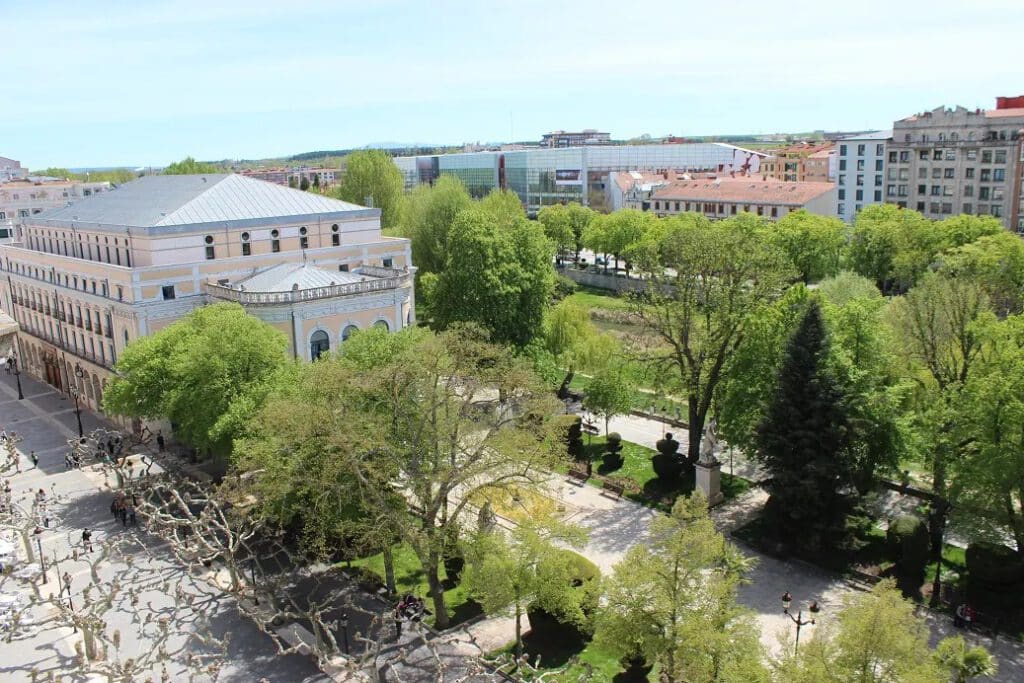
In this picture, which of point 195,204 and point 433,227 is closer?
point 195,204

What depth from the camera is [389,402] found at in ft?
87.3

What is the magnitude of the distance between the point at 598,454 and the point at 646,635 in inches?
785

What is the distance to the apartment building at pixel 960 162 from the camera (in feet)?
264

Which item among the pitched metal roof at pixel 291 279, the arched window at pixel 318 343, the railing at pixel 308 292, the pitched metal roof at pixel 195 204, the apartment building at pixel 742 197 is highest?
the pitched metal roof at pixel 195 204

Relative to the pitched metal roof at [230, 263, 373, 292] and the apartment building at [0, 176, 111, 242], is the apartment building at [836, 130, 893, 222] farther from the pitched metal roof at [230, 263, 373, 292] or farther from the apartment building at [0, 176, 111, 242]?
the apartment building at [0, 176, 111, 242]

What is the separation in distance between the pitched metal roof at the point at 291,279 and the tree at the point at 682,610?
1087 inches

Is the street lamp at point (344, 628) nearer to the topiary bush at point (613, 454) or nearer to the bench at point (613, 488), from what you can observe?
the bench at point (613, 488)

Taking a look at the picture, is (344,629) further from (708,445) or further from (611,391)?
(611,391)

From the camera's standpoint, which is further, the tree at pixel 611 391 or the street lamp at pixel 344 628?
the tree at pixel 611 391

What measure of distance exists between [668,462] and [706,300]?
6.98 meters

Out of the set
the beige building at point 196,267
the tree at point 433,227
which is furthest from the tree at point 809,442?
the tree at point 433,227

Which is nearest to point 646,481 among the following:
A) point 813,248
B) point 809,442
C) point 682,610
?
point 809,442

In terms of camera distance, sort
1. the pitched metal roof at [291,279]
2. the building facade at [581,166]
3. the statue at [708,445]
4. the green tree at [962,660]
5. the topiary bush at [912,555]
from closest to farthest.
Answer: the green tree at [962,660] → the topiary bush at [912,555] → the statue at [708,445] → the pitched metal roof at [291,279] → the building facade at [581,166]

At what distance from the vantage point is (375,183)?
279 ft
